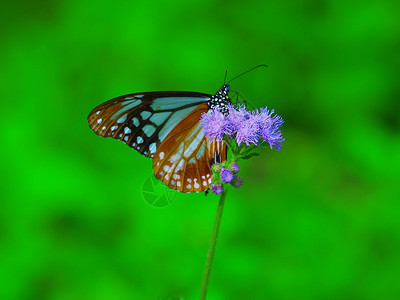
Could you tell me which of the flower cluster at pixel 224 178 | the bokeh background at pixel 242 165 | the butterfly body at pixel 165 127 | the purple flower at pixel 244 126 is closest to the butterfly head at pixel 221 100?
the butterfly body at pixel 165 127

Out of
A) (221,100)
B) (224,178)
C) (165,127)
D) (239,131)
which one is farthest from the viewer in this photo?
(165,127)

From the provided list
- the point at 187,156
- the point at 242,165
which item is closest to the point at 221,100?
the point at 187,156

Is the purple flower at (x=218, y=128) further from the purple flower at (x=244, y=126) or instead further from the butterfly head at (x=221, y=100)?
the butterfly head at (x=221, y=100)

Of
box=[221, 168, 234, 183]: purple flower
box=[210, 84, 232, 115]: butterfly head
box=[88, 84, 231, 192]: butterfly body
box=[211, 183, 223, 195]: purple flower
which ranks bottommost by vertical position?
box=[211, 183, 223, 195]: purple flower

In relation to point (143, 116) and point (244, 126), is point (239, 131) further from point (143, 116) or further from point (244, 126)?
point (143, 116)

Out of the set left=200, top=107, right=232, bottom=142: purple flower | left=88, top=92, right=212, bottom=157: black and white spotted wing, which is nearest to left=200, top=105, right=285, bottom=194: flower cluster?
left=200, top=107, right=232, bottom=142: purple flower

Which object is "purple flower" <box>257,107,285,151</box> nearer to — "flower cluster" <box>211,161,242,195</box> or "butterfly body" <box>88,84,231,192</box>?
"flower cluster" <box>211,161,242,195</box>

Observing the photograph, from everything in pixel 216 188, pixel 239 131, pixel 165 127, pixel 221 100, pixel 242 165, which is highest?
pixel 242 165
